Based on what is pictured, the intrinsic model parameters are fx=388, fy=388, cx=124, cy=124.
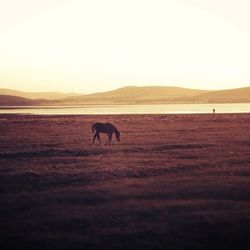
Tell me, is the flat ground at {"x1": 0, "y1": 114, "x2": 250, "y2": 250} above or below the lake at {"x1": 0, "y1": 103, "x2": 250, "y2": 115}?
below

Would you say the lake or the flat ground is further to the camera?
the lake

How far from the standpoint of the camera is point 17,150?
2338cm

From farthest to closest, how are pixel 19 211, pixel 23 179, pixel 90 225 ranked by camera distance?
pixel 23 179 → pixel 19 211 → pixel 90 225

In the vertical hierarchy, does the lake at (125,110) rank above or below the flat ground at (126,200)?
above

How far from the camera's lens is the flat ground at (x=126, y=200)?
360 inches

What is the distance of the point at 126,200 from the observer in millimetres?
11914

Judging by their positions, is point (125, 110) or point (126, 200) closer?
point (126, 200)

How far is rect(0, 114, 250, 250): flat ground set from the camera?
30.0 feet

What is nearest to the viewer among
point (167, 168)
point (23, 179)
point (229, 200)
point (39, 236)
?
point (39, 236)

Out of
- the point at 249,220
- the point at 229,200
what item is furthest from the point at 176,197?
the point at 249,220

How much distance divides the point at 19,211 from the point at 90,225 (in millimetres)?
2428

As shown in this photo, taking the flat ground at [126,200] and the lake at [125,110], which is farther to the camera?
the lake at [125,110]

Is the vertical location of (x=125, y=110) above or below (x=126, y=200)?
above

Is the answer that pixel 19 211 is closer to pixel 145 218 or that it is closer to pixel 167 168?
pixel 145 218
